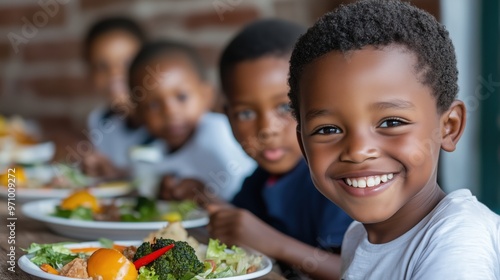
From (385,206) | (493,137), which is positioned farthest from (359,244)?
(493,137)

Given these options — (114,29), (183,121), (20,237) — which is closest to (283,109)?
(20,237)

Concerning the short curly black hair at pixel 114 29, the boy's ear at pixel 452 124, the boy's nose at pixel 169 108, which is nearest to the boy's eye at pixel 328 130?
the boy's ear at pixel 452 124

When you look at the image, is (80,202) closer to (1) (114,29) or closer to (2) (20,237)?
(2) (20,237)

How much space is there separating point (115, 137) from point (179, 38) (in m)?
0.57

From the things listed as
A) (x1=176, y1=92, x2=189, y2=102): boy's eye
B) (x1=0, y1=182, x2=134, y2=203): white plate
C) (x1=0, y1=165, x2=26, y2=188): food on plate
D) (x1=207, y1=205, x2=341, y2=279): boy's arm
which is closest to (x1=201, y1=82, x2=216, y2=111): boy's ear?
(x1=176, y1=92, x2=189, y2=102): boy's eye

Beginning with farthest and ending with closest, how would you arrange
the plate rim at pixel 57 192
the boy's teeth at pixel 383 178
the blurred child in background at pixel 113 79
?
the blurred child in background at pixel 113 79, the plate rim at pixel 57 192, the boy's teeth at pixel 383 178

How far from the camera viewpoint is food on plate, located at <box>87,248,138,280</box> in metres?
1.08

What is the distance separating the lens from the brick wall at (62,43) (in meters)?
3.61

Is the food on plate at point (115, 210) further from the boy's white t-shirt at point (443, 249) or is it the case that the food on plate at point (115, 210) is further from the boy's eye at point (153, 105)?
the boy's eye at point (153, 105)

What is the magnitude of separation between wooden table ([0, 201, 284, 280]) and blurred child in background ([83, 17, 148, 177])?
151cm

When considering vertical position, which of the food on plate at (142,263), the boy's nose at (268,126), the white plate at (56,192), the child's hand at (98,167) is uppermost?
the boy's nose at (268,126)

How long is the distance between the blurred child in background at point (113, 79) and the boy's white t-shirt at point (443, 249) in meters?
2.27

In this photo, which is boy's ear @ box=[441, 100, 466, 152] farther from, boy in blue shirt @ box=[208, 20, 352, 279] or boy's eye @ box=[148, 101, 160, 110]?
boy's eye @ box=[148, 101, 160, 110]

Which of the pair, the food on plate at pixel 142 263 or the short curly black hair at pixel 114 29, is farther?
the short curly black hair at pixel 114 29
